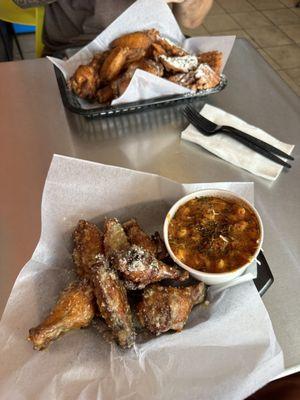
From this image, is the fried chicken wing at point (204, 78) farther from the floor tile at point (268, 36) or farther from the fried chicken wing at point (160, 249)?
the floor tile at point (268, 36)

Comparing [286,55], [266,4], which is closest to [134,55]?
[286,55]

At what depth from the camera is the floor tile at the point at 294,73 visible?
3.06 meters

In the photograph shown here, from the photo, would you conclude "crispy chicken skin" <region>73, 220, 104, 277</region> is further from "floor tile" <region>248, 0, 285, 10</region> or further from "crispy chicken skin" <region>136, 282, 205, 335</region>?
"floor tile" <region>248, 0, 285, 10</region>

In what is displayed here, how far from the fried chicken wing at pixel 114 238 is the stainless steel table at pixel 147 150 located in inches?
7.2

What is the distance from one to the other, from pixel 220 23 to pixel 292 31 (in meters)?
0.64

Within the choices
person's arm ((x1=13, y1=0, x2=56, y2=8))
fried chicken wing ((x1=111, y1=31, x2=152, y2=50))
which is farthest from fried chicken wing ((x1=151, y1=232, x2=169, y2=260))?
person's arm ((x1=13, y1=0, x2=56, y2=8))

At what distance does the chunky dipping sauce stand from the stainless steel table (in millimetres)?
110

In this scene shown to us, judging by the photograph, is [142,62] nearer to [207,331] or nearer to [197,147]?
[197,147]

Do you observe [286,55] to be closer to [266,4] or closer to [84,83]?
[266,4]

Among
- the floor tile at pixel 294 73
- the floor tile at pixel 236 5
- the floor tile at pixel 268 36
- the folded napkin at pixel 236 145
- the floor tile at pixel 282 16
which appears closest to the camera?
the folded napkin at pixel 236 145

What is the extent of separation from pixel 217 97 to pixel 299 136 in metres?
0.28

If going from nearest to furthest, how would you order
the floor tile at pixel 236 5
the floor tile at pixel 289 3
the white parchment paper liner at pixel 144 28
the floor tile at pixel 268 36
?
the white parchment paper liner at pixel 144 28 → the floor tile at pixel 268 36 → the floor tile at pixel 236 5 → the floor tile at pixel 289 3

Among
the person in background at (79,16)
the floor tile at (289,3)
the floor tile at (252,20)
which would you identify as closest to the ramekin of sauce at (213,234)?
the person in background at (79,16)

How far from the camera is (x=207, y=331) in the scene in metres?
0.72
